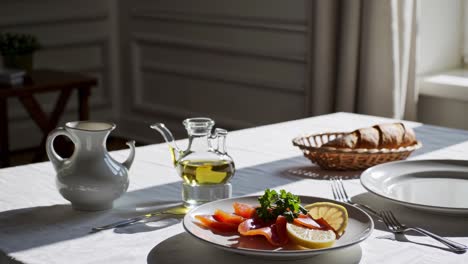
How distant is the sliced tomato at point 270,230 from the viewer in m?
1.21

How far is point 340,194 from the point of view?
1562 mm

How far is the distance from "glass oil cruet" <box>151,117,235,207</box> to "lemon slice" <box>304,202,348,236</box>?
0.20 metres

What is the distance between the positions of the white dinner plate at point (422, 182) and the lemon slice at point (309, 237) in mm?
279

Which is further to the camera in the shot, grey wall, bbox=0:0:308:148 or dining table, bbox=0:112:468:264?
Answer: grey wall, bbox=0:0:308:148

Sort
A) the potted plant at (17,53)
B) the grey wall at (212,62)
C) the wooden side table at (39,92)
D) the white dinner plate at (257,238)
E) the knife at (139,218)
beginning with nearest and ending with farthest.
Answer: the white dinner plate at (257,238), the knife at (139,218), the wooden side table at (39,92), the potted plant at (17,53), the grey wall at (212,62)

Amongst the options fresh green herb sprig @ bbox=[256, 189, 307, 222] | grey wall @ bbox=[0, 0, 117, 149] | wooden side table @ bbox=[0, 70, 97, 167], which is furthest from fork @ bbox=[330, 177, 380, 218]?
grey wall @ bbox=[0, 0, 117, 149]

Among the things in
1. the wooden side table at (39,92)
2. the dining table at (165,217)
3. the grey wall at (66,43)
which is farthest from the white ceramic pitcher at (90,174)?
the grey wall at (66,43)

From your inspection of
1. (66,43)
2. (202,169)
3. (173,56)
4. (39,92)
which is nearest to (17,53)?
(39,92)

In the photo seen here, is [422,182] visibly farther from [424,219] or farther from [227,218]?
[227,218]

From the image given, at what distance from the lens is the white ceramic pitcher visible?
1458 millimetres

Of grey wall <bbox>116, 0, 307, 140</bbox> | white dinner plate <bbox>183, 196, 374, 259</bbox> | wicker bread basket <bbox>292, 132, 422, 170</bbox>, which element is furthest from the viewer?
grey wall <bbox>116, 0, 307, 140</bbox>

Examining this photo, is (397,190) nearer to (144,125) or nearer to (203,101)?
(203,101)

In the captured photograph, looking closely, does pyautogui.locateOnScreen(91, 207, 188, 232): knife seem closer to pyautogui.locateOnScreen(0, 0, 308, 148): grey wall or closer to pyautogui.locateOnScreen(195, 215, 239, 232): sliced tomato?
pyautogui.locateOnScreen(195, 215, 239, 232): sliced tomato

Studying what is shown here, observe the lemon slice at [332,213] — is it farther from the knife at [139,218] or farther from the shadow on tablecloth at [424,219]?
the knife at [139,218]
